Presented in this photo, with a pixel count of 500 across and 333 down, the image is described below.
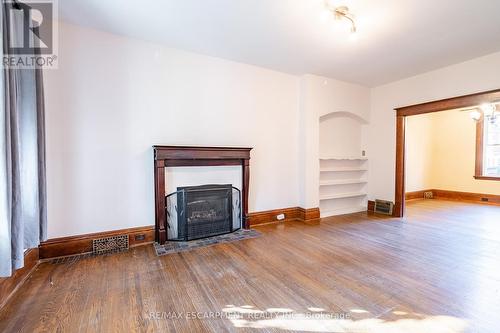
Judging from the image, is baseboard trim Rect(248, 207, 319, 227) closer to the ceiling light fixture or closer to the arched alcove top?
the arched alcove top

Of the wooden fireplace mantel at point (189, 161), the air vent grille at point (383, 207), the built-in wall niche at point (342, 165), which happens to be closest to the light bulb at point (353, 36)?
the built-in wall niche at point (342, 165)

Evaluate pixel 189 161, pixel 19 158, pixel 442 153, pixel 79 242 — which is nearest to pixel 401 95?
pixel 442 153

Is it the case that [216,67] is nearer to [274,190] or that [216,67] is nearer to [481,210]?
[274,190]

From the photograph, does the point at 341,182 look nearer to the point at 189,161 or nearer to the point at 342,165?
the point at 342,165

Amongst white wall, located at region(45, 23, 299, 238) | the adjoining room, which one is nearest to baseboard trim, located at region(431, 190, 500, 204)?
the adjoining room

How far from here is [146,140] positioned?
3068 millimetres

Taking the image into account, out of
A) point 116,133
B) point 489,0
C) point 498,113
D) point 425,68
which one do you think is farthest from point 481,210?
point 116,133

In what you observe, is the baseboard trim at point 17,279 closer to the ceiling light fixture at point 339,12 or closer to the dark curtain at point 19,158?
the dark curtain at point 19,158

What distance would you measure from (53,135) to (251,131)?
8.70 ft

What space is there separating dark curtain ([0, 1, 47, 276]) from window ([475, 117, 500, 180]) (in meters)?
8.93

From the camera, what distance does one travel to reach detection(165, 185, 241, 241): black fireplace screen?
3.14 m

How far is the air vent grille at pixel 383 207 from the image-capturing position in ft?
15.4

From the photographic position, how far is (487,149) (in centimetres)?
594

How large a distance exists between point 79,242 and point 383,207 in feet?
17.6
